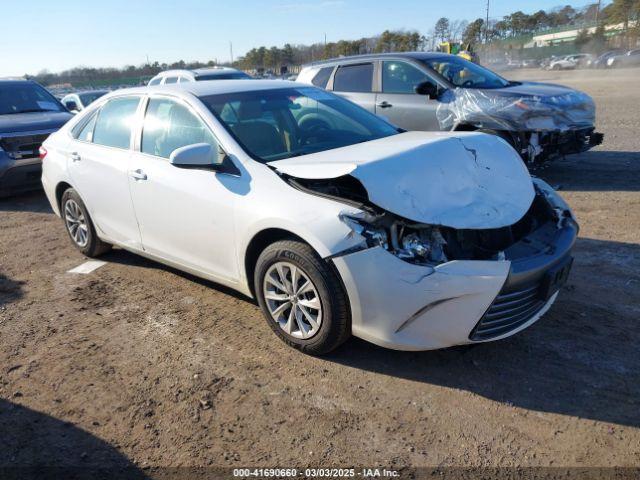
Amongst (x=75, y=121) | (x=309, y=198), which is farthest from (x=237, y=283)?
(x=75, y=121)

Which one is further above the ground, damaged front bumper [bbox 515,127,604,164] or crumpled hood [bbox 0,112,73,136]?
crumpled hood [bbox 0,112,73,136]

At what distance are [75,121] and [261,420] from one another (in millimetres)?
4105

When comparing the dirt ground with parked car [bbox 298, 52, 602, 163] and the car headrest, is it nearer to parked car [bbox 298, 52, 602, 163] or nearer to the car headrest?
the car headrest

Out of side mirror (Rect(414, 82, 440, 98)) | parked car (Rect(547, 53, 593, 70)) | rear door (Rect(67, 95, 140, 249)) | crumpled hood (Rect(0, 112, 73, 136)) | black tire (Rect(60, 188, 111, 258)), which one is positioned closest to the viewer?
rear door (Rect(67, 95, 140, 249))

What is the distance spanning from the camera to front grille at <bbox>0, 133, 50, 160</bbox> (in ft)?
27.0

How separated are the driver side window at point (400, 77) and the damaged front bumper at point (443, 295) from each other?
5474mm

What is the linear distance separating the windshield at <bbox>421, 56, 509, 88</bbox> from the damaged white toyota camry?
12.6 feet

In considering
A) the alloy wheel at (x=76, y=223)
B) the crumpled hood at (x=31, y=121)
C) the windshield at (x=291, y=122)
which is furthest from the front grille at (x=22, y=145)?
the windshield at (x=291, y=122)

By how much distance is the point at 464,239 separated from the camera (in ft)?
10.7

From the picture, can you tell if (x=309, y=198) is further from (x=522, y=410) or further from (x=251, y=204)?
(x=522, y=410)

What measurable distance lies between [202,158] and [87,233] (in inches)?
95.8

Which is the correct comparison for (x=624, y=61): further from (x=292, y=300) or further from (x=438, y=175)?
(x=292, y=300)

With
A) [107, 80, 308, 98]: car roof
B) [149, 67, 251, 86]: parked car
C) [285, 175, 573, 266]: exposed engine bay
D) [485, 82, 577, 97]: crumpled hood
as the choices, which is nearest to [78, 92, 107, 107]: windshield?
[149, 67, 251, 86]: parked car

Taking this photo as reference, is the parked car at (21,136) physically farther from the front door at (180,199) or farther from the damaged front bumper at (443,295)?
the damaged front bumper at (443,295)
